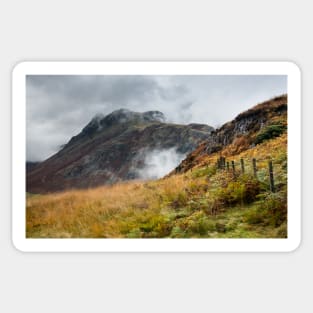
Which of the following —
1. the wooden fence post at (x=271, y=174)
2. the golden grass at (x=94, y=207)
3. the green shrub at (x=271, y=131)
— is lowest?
the golden grass at (x=94, y=207)

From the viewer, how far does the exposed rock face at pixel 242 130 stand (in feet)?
18.2

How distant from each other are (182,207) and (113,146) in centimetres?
125

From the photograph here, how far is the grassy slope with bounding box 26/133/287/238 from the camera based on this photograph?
18.0 feet

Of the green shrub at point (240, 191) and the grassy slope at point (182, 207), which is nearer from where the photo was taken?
the grassy slope at point (182, 207)

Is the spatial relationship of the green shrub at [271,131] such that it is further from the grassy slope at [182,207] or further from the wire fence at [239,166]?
the wire fence at [239,166]

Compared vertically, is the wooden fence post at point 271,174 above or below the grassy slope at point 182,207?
above

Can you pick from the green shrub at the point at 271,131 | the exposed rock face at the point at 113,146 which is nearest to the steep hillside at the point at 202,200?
the green shrub at the point at 271,131

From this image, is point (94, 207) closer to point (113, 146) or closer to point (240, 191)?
point (113, 146)

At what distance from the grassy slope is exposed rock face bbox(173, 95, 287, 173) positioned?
0.10 meters

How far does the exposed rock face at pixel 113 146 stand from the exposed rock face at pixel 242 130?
124 millimetres

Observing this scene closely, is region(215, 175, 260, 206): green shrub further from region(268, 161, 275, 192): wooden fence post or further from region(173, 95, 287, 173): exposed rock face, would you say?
region(173, 95, 287, 173): exposed rock face

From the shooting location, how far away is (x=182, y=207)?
5633 millimetres
